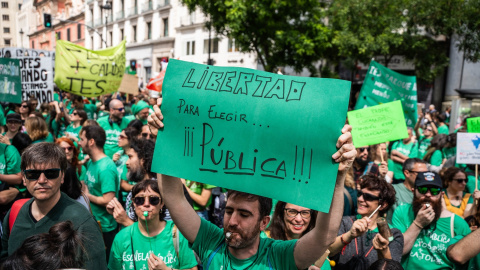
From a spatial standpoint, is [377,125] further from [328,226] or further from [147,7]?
[147,7]

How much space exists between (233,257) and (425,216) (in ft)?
5.57

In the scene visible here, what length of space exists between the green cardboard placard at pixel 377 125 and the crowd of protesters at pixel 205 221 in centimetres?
42

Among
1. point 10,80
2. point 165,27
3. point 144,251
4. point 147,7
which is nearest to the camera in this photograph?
point 144,251

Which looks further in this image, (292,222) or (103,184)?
(103,184)

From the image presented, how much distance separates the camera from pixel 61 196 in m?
2.62

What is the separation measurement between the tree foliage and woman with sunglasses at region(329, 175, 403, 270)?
1345cm

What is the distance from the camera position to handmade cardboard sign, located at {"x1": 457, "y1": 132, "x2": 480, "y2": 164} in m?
4.48

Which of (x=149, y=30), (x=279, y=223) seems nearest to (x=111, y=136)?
(x=279, y=223)

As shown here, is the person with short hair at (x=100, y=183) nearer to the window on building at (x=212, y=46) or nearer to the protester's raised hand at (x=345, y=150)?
the protester's raised hand at (x=345, y=150)

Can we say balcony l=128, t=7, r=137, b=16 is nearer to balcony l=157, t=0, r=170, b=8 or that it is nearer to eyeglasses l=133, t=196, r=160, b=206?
balcony l=157, t=0, r=170, b=8

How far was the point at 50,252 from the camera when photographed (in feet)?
5.67

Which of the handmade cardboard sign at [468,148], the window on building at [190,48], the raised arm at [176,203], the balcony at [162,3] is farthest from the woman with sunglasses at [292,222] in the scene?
the balcony at [162,3]

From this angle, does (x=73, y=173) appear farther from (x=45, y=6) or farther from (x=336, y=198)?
(x=45, y=6)

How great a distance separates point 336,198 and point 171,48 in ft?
109
